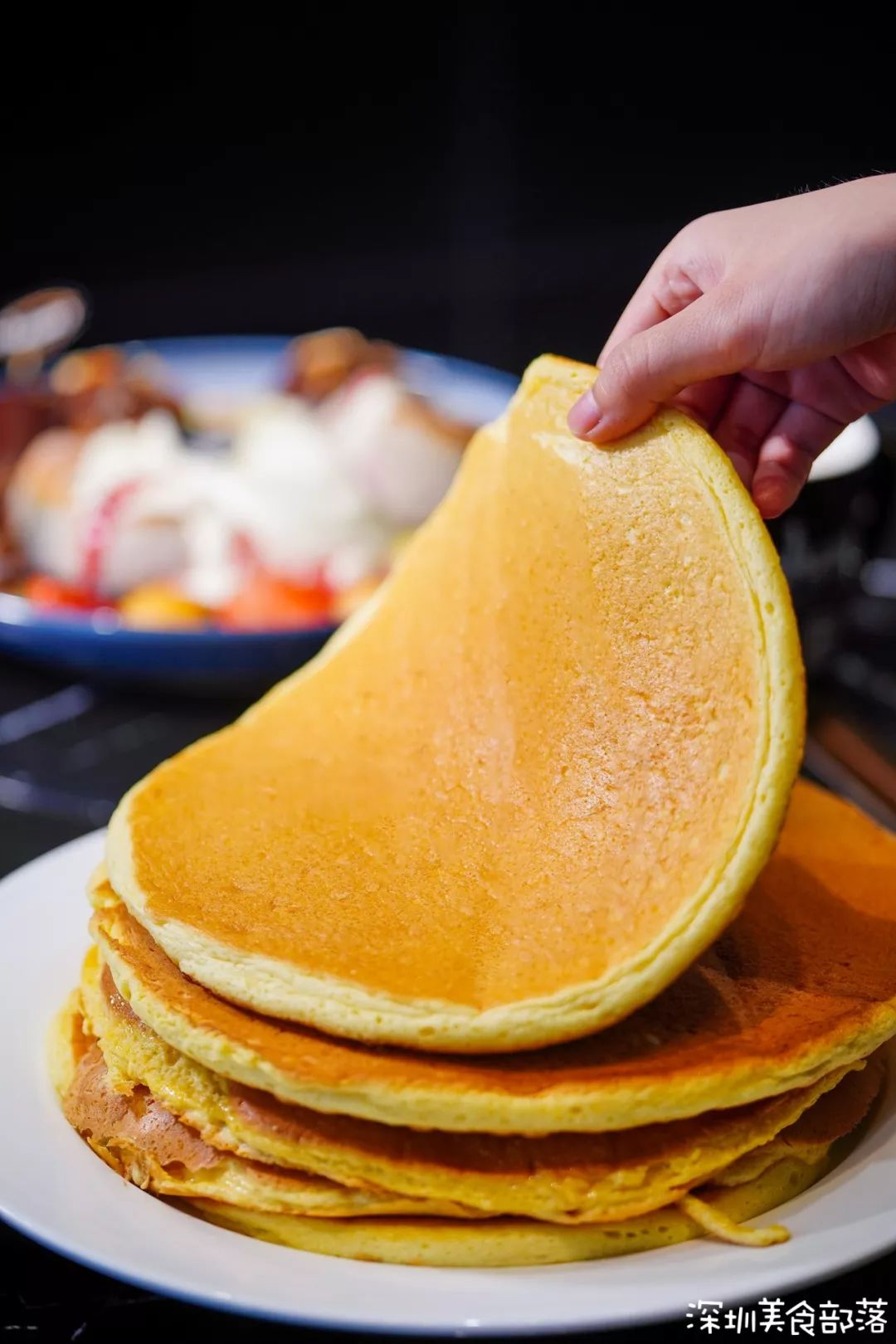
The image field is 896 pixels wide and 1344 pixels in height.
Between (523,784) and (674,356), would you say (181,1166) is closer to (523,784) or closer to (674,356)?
(523,784)

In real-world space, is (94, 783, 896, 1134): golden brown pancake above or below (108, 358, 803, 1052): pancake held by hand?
below

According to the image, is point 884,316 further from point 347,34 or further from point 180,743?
point 347,34

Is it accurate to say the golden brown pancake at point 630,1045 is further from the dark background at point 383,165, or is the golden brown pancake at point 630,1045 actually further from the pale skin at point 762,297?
the dark background at point 383,165

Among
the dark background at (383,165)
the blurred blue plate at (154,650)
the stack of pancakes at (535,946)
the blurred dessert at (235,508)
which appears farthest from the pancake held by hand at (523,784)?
the dark background at (383,165)

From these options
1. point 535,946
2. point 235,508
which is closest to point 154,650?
point 235,508

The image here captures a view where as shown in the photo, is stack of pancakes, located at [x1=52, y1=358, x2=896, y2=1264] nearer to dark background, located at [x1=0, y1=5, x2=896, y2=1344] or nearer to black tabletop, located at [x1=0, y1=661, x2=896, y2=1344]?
black tabletop, located at [x1=0, y1=661, x2=896, y2=1344]

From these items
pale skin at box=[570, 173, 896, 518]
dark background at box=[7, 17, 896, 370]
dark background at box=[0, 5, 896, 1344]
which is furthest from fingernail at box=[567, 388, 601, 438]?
dark background at box=[7, 17, 896, 370]
